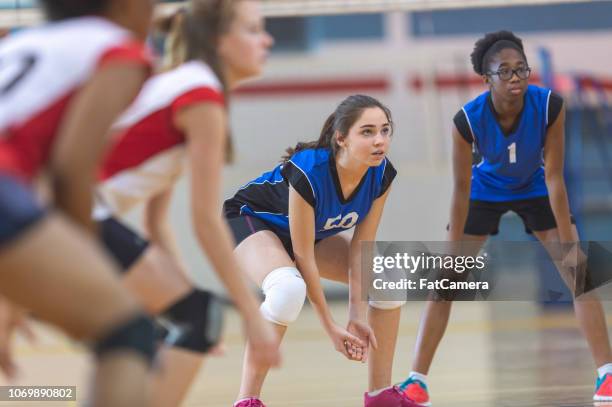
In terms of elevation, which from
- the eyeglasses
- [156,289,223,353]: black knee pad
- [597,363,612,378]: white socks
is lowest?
[597,363,612,378]: white socks

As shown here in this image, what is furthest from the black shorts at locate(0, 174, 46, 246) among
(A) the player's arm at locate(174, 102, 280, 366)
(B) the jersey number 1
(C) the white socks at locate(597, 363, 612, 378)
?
(C) the white socks at locate(597, 363, 612, 378)

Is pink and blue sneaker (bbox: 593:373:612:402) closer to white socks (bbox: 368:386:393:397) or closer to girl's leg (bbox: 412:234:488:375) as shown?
girl's leg (bbox: 412:234:488:375)

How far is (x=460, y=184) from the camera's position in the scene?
427 centimetres

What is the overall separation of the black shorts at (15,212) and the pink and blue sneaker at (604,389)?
3.02m

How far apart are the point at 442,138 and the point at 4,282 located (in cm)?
755

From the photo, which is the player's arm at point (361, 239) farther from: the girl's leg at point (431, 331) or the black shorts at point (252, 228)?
the girl's leg at point (431, 331)

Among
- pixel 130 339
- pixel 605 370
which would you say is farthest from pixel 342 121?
pixel 130 339

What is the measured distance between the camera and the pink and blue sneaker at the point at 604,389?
13.3 ft

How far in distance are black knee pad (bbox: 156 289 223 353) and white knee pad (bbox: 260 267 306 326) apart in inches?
45.0

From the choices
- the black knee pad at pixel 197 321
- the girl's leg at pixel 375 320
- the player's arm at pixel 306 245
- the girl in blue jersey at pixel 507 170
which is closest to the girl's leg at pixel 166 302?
the black knee pad at pixel 197 321

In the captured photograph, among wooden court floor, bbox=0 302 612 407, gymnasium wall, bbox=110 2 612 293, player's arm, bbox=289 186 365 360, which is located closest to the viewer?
player's arm, bbox=289 186 365 360

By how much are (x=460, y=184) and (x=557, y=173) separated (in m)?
0.40

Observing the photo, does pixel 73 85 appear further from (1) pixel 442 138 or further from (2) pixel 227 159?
(1) pixel 442 138

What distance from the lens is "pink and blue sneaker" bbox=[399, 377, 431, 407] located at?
4.24 metres
